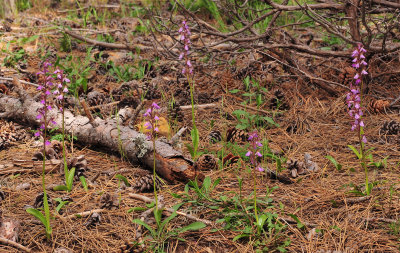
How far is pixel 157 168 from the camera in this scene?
279 cm

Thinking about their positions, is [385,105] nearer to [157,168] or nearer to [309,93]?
[309,93]

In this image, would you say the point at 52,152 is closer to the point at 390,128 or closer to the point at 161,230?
the point at 161,230

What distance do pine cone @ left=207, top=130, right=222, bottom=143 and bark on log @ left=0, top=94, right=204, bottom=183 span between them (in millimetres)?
508

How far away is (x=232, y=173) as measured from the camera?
284 cm

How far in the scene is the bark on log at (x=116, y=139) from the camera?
2723 millimetres

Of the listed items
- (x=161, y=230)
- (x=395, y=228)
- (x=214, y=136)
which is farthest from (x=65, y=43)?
(x=395, y=228)

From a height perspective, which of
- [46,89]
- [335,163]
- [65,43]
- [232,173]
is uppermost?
[46,89]

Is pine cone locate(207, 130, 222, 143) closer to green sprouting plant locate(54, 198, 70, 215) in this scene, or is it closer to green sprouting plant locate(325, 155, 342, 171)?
green sprouting plant locate(325, 155, 342, 171)

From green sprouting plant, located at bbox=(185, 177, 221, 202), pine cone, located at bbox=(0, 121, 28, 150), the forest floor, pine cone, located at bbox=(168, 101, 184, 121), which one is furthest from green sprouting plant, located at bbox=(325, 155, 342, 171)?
pine cone, located at bbox=(0, 121, 28, 150)

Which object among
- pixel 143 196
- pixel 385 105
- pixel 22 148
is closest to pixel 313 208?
pixel 143 196

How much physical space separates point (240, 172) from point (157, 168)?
59 centimetres

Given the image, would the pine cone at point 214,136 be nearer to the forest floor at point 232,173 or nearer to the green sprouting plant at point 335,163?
the forest floor at point 232,173

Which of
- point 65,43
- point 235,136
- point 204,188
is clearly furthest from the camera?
point 65,43

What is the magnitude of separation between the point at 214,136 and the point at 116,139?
2.68 ft
